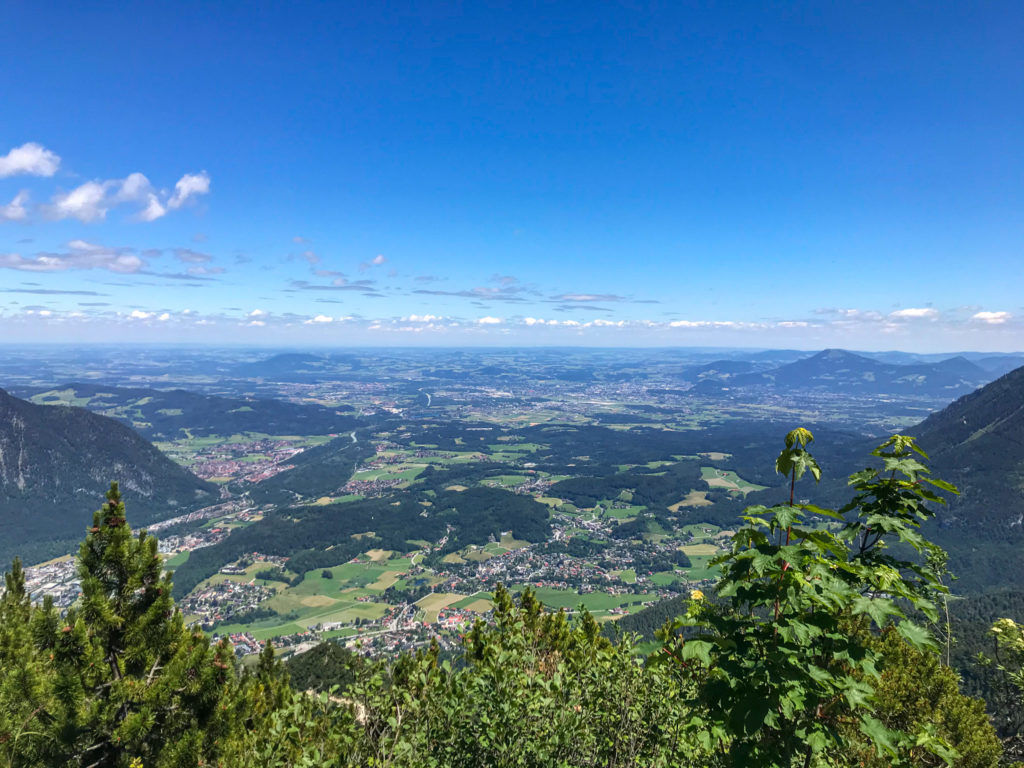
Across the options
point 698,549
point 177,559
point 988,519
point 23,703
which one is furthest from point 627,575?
point 988,519

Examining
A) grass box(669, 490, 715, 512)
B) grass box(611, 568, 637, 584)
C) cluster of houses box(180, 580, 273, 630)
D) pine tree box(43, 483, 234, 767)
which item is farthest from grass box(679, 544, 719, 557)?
pine tree box(43, 483, 234, 767)

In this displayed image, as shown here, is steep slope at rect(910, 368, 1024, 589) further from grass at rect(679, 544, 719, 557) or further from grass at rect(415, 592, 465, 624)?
grass at rect(415, 592, 465, 624)

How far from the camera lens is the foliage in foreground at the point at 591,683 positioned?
4152 millimetres

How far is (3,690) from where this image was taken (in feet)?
27.2

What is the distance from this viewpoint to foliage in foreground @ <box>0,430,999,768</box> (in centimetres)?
415

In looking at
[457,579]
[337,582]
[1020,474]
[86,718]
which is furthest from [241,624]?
[1020,474]

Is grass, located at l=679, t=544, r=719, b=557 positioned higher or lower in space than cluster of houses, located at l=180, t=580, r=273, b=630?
lower

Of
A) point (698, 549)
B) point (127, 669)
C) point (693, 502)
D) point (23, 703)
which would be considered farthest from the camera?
point (693, 502)

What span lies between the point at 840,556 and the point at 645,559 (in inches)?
5757

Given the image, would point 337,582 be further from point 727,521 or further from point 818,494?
point 818,494

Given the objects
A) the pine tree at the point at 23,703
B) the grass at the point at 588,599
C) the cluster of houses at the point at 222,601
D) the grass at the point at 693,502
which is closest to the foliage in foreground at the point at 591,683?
the pine tree at the point at 23,703

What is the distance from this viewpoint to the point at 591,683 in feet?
23.7

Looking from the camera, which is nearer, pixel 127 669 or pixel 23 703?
pixel 23 703

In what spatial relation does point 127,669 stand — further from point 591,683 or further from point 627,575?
point 627,575
